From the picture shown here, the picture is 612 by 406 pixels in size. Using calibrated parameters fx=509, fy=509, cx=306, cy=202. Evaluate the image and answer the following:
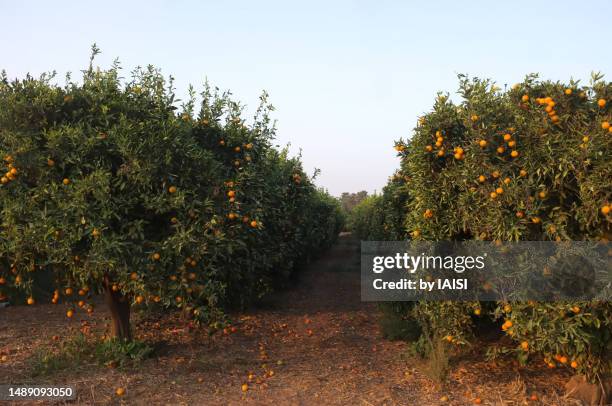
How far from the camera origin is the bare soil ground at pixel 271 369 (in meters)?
5.65

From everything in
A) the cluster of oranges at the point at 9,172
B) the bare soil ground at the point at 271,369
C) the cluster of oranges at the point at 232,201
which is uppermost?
the cluster of oranges at the point at 9,172

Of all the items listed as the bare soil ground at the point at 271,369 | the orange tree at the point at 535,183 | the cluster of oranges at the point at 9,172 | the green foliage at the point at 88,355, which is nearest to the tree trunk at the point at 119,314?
the green foliage at the point at 88,355

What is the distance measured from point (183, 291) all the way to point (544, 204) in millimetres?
3880

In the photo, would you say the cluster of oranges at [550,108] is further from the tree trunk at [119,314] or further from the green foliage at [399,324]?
the tree trunk at [119,314]

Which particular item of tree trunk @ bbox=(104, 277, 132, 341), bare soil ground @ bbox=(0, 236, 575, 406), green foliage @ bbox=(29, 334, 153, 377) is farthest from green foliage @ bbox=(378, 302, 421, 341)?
tree trunk @ bbox=(104, 277, 132, 341)

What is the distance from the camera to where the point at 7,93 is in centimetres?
596

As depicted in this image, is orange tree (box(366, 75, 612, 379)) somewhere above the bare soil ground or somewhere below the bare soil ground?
above

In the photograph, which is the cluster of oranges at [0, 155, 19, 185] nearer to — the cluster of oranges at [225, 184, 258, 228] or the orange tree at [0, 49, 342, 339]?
the orange tree at [0, 49, 342, 339]

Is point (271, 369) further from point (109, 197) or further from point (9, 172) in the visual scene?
point (9, 172)

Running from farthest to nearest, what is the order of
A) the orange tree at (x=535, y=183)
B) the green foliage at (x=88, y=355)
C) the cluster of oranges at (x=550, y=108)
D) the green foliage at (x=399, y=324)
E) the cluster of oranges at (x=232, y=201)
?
1. the green foliage at (x=399, y=324)
2. the green foliage at (x=88, y=355)
3. the cluster of oranges at (x=232, y=201)
4. the cluster of oranges at (x=550, y=108)
5. the orange tree at (x=535, y=183)

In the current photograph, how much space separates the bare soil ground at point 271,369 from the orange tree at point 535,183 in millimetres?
808

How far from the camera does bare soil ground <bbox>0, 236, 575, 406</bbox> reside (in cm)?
565

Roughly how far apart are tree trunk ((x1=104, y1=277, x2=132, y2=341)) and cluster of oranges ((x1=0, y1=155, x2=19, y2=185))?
1.96 meters

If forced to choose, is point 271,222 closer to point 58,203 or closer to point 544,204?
point 58,203
